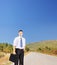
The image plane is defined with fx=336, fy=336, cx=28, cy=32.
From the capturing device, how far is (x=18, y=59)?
15.7 metres

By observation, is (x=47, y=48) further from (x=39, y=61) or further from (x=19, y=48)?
(x=19, y=48)

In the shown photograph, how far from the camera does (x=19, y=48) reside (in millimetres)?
15664

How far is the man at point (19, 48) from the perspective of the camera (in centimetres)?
1562

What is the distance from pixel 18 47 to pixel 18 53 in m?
0.30

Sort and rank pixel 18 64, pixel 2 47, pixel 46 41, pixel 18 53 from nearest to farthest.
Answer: pixel 18 53
pixel 18 64
pixel 2 47
pixel 46 41

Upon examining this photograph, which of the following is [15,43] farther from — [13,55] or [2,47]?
[2,47]

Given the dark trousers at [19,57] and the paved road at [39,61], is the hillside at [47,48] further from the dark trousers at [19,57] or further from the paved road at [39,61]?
the dark trousers at [19,57]

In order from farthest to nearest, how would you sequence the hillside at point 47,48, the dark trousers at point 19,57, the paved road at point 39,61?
1. the hillside at point 47,48
2. the paved road at point 39,61
3. the dark trousers at point 19,57

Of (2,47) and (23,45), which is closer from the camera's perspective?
(23,45)

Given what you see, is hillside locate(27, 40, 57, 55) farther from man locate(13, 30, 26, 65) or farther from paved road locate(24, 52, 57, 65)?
man locate(13, 30, 26, 65)

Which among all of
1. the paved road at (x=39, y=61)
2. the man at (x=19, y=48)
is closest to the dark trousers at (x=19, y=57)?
the man at (x=19, y=48)

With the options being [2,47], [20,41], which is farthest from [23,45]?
[2,47]

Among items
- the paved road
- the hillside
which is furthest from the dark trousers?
the hillside

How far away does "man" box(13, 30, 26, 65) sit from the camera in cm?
1562
